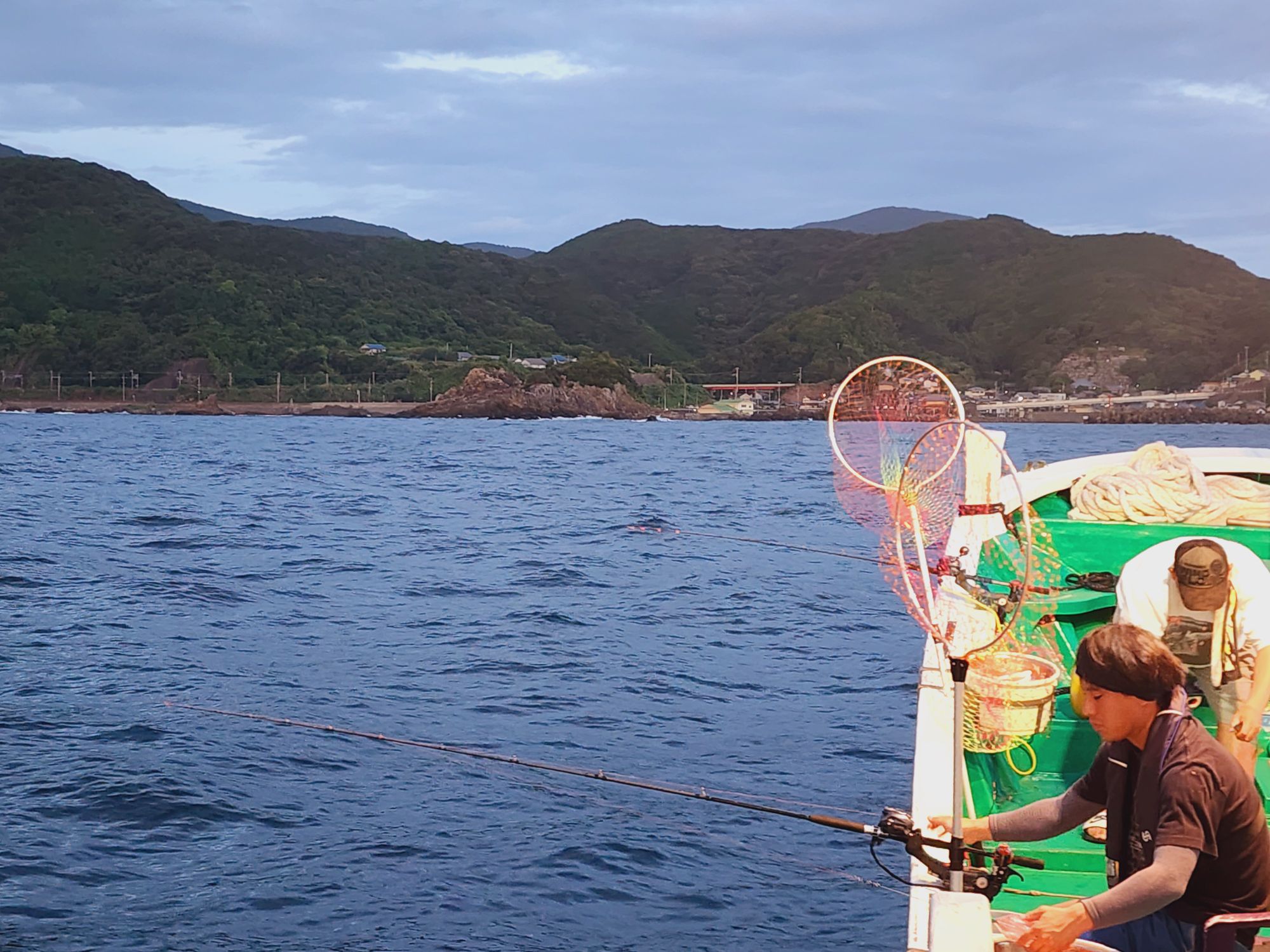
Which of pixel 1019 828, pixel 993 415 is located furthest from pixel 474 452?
pixel 993 415

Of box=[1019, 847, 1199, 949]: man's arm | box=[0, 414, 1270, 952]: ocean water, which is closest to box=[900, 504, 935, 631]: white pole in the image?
box=[1019, 847, 1199, 949]: man's arm

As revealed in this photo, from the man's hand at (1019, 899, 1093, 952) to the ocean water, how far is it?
429cm

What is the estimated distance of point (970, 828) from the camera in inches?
194

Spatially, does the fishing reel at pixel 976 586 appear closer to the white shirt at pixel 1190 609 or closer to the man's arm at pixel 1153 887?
the white shirt at pixel 1190 609

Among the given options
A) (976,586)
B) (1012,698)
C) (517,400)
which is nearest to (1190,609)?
(1012,698)

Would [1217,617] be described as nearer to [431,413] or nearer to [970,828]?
[970,828]

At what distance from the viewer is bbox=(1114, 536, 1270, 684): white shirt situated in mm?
6539

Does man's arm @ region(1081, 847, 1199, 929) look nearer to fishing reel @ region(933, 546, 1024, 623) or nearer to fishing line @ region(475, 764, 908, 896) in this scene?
fishing reel @ region(933, 546, 1024, 623)

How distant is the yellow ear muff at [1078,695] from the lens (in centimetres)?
429

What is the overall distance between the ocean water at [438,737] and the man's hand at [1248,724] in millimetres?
2989

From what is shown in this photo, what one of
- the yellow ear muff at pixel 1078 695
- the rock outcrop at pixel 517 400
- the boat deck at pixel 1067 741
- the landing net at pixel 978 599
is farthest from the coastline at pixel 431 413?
the yellow ear muff at pixel 1078 695

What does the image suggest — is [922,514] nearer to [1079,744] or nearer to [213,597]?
[1079,744]

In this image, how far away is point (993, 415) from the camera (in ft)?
576

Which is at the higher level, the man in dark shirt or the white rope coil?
the white rope coil
